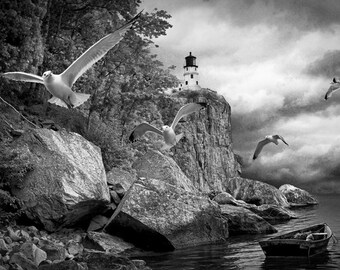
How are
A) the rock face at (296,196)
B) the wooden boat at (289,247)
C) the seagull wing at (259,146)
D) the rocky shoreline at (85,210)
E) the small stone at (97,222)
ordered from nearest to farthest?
the rocky shoreline at (85,210) < the wooden boat at (289,247) < the small stone at (97,222) < the seagull wing at (259,146) < the rock face at (296,196)

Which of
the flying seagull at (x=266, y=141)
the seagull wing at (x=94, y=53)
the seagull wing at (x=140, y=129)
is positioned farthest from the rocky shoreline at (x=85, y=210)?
the seagull wing at (x=94, y=53)

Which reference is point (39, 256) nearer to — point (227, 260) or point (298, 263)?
point (227, 260)

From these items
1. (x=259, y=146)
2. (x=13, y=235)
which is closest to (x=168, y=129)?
(x=259, y=146)

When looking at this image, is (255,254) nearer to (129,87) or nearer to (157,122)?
(129,87)

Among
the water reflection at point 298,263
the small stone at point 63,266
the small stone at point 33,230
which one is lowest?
the water reflection at point 298,263

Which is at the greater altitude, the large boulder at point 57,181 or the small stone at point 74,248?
the large boulder at point 57,181

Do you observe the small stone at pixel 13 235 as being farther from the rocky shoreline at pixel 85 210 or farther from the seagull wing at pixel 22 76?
the seagull wing at pixel 22 76

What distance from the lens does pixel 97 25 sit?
26344 millimetres

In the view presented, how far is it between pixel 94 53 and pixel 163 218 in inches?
307

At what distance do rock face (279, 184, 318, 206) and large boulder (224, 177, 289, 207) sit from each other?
1630 cm

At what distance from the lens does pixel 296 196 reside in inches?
2884

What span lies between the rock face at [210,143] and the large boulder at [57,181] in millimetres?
70668

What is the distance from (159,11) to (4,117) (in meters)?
13.0

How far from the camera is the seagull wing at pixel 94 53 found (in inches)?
476
